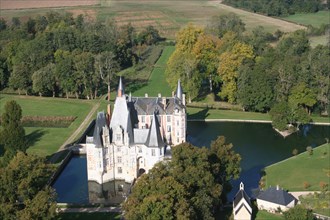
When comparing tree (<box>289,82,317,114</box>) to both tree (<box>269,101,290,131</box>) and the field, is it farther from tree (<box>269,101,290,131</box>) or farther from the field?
the field

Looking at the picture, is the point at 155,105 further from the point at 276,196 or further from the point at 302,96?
the point at 302,96

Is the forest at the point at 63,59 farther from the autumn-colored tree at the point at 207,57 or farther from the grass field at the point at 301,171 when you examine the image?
the grass field at the point at 301,171

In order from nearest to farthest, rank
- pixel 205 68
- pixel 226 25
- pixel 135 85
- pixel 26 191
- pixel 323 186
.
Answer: pixel 26 191, pixel 323 186, pixel 205 68, pixel 135 85, pixel 226 25

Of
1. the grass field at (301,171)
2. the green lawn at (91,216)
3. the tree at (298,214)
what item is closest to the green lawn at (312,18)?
the grass field at (301,171)

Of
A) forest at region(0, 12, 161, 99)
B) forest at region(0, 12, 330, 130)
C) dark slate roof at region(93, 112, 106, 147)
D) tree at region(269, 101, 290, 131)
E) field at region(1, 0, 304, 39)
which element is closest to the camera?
dark slate roof at region(93, 112, 106, 147)

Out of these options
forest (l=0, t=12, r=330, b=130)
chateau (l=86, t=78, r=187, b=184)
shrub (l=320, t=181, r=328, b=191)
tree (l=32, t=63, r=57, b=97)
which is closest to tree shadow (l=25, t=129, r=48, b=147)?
chateau (l=86, t=78, r=187, b=184)

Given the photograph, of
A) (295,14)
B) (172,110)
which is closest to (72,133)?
(172,110)

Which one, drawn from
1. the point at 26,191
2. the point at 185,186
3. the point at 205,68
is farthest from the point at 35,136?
the point at 185,186
